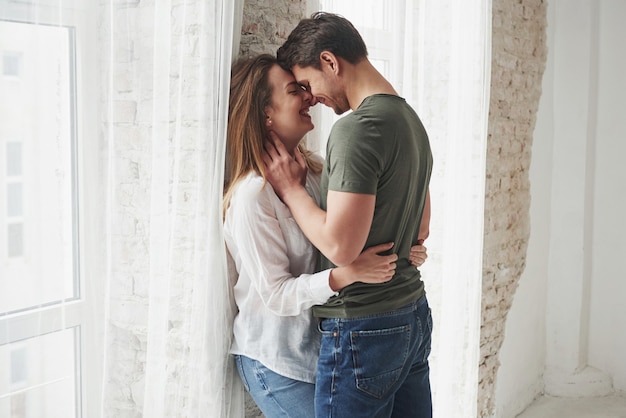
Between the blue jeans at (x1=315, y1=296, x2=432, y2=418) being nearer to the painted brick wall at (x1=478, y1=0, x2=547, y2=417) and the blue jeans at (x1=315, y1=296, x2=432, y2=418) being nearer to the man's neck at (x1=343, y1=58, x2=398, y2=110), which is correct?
the man's neck at (x1=343, y1=58, x2=398, y2=110)

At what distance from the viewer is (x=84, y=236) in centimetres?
160

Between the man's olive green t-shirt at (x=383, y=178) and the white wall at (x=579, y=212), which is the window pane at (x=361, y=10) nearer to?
the man's olive green t-shirt at (x=383, y=178)

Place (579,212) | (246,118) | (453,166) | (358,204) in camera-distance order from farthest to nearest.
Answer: (579,212)
(453,166)
(246,118)
(358,204)

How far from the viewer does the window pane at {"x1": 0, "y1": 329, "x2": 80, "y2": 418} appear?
144 cm

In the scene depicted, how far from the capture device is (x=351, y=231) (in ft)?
5.79

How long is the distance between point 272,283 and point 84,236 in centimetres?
51

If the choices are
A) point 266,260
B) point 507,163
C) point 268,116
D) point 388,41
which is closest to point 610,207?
point 507,163

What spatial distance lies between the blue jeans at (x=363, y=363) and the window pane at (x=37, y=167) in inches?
28.2

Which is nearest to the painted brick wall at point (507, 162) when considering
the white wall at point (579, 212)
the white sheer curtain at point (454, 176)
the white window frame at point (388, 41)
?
the white wall at point (579, 212)

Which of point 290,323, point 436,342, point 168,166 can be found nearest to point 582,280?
point 436,342

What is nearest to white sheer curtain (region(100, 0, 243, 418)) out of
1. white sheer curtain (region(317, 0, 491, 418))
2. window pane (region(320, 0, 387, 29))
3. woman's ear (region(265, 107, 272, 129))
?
woman's ear (region(265, 107, 272, 129))

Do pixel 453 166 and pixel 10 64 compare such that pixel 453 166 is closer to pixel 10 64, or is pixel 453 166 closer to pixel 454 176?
pixel 454 176

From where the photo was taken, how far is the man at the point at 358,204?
176 cm

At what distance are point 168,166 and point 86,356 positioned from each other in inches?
20.5
